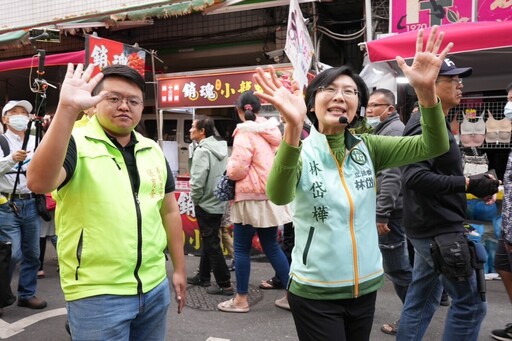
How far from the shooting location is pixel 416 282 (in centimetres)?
273

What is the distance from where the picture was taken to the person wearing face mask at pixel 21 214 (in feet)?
13.3

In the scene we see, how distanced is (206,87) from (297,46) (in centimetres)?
178

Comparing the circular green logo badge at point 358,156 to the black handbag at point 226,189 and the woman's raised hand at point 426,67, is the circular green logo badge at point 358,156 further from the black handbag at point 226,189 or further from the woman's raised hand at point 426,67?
the black handbag at point 226,189

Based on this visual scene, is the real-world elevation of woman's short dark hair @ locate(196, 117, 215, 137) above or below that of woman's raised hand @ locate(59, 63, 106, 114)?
above

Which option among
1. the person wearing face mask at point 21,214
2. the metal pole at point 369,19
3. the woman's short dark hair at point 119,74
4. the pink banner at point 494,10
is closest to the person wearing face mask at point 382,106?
the woman's short dark hair at point 119,74

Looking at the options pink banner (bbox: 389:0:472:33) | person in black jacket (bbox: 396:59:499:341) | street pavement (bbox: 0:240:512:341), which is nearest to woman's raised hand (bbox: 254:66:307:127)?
person in black jacket (bbox: 396:59:499:341)

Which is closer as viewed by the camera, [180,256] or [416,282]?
[180,256]

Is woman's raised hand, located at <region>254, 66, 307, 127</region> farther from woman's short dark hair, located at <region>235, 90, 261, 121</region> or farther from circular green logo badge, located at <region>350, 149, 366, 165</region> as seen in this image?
woman's short dark hair, located at <region>235, 90, 261, 121</region>

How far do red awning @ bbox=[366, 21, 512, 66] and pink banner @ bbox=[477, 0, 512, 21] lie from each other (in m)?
1.17

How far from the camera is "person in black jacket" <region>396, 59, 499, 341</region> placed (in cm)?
246

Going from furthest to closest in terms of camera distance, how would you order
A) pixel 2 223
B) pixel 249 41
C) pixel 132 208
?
pixel 249 41, pixel 2 223, pixel 132 208

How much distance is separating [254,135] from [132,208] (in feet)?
6.99

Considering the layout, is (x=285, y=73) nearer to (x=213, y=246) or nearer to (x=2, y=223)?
(x=213, y=246)

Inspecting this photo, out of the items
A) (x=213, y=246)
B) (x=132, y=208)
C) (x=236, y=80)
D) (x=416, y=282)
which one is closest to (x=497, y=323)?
(x=416, y=282)
